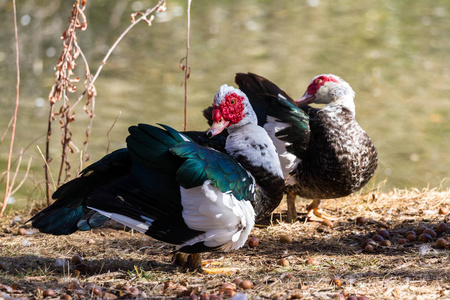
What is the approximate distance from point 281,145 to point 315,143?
231 mm

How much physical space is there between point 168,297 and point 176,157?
0.68 m

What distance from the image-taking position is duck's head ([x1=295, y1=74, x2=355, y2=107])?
4.34 metres

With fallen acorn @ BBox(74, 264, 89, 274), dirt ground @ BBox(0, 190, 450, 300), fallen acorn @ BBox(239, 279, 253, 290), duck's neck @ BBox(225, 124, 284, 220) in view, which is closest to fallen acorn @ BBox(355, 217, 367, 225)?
dirt ground @ BBox(0, 190, 450, 300)

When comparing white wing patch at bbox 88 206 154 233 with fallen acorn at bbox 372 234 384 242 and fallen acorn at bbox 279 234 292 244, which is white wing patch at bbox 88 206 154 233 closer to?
fallen acorn at bbox 279 234 292 244

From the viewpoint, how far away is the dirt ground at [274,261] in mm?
2934

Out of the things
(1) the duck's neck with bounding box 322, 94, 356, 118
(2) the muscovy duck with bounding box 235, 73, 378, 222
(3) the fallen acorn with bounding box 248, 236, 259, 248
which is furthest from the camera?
(1) the duck's neck with bounding box 322, 94, 356, 118

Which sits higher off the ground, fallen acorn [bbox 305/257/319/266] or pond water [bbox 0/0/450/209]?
pond water [bbox 0/0/450/209]

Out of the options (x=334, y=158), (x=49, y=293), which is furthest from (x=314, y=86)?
(x=49, y=293)

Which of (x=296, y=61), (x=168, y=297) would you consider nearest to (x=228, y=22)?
(x=296, y=61)

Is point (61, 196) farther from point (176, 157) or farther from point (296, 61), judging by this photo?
point (296, 61)

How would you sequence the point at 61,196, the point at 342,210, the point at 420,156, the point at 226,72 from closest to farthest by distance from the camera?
the point at 61,196
the point at 342,210
the point at 420,156
the point at 226,72

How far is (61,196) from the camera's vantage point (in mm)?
3316

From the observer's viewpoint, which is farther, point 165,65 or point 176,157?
point 165,65

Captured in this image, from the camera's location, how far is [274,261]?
3.56 metres
